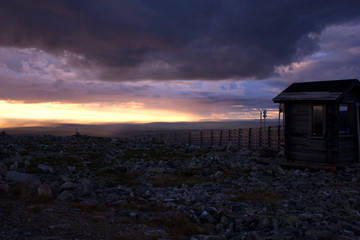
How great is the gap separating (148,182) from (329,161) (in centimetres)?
1026

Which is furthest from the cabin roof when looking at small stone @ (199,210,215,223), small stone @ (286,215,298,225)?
small stone @ (199,210,215,223)

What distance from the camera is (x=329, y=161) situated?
14852 mm

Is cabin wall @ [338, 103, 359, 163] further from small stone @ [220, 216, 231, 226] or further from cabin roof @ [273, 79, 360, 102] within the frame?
small stone @ [220, 216, 231, 226]

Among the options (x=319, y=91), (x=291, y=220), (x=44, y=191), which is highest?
(x=319, y=91)

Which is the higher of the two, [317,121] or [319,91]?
[319,91]

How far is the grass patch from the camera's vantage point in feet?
29.3

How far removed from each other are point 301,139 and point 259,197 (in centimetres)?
803

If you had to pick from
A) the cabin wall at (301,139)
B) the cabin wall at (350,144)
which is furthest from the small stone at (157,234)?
the cabin wall at (350,144)

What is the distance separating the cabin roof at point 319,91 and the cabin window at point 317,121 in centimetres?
79

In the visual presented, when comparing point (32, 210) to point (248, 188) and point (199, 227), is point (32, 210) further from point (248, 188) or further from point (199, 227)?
point (248, 188)

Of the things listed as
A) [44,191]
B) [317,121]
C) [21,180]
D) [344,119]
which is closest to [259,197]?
[44,191]

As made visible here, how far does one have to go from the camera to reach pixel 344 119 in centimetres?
1627

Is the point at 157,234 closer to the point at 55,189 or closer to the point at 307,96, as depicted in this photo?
the point at 55,189

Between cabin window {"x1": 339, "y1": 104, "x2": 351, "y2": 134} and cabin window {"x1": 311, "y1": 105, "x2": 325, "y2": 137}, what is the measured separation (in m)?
1.19
